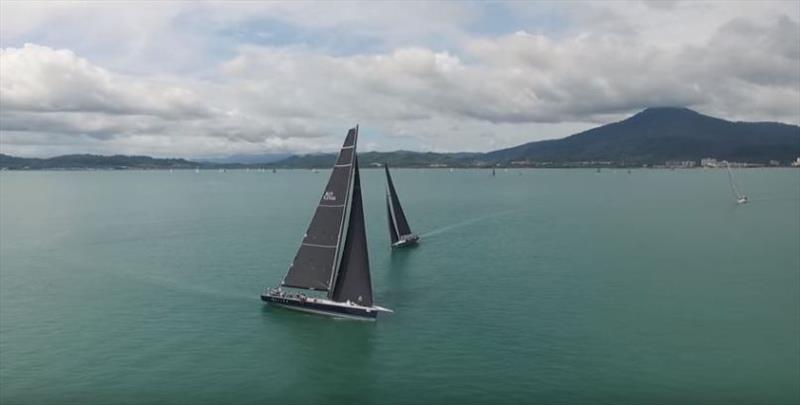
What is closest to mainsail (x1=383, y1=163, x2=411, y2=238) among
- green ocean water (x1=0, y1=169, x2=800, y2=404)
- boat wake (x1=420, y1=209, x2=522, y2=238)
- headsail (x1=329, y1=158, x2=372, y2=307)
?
green ocean water (x1=0, y1=169, x2=800, y2=404)

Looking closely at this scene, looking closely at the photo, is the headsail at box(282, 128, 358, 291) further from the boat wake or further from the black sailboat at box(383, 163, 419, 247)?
the boat wake

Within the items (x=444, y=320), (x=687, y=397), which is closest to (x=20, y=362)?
(x=444, y=320)

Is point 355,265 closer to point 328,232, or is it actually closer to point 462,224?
point 328,232

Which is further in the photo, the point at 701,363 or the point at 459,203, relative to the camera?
the point at 459,203

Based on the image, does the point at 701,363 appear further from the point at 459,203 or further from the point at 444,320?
the point at 459,203

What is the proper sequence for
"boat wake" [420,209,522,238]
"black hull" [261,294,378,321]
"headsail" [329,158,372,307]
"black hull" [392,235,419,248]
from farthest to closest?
"boat wake" [420,209,522,238] → "black hull" [392,235,419,248] → "headsail" [329,158,372,307] → "black hull" [261,294,378,321]

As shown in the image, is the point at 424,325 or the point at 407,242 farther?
the point at 407,242

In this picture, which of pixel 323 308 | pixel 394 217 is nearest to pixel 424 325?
pixel 323 308

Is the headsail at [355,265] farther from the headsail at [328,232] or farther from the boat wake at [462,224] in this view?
the boat wake at [462,224]
